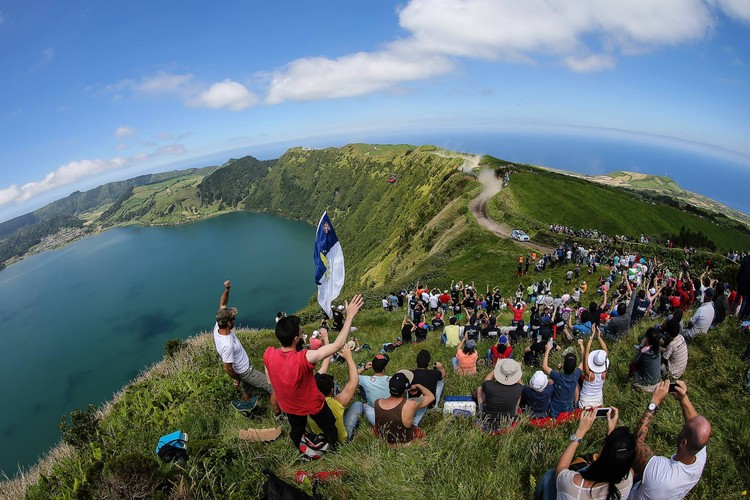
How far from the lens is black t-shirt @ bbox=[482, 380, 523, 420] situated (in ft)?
18.8

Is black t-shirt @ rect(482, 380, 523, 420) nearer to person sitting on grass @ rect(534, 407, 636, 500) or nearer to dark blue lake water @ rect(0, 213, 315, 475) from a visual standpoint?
person sitting on grass @ rect(534, 407, 636, 500)

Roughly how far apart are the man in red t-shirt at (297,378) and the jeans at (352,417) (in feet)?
1.37

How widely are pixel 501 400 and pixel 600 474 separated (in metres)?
2.58

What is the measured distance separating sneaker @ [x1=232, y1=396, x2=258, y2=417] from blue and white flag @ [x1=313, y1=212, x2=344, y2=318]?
233 cm

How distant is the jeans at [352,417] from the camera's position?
518 centimetres

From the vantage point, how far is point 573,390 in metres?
6.21

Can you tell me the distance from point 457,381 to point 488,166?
62.4 metres

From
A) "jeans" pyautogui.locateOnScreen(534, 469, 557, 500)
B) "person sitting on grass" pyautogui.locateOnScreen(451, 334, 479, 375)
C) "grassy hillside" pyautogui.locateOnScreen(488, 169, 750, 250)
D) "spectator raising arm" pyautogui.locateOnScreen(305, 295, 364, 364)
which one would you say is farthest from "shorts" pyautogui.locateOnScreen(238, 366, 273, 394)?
"grassy hillside" pyautogui.locateOnScreen(488, 169, 750, 250)

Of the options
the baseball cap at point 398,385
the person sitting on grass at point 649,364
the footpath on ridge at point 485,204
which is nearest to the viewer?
the baseball cap at point 398,385

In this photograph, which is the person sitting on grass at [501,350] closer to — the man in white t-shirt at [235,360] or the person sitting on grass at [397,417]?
the person sitting on grass at [397,417]

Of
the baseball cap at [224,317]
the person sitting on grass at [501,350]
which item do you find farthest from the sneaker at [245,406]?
the person sitting on grass at [501,350]

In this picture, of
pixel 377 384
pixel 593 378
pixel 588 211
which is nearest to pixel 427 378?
pixel 377 384

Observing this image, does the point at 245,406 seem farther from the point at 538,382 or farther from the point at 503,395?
the point at 538,382

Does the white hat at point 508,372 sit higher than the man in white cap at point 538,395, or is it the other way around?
the white hat at point 508,372
